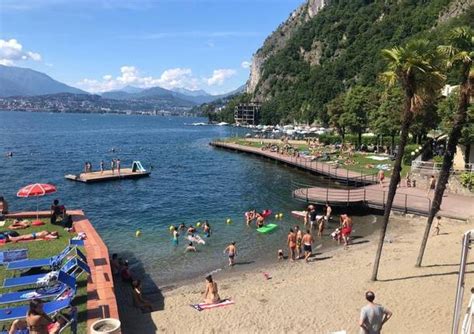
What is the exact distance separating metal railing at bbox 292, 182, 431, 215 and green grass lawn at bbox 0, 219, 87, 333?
19.1m

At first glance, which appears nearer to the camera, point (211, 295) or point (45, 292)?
point (45, 292)

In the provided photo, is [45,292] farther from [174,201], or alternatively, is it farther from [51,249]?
[174,201]

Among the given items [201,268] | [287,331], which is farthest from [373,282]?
[201,268]

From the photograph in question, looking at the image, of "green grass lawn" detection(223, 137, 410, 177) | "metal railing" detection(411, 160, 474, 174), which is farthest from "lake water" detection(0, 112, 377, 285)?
"metal railing" detection(411, 160, 474, 174)

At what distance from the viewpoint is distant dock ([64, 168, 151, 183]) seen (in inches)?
1950

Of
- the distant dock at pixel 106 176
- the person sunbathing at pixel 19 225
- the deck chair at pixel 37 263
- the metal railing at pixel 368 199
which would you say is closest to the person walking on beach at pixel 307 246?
the metal railing at pixel 368 199

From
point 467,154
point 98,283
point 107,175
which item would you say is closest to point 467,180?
point 467,154

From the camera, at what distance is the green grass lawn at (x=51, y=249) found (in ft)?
44.4

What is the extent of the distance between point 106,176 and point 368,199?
98.9 feet

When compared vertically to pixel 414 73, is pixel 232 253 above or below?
below

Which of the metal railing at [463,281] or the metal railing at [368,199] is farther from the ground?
the metal railing at [463,281]

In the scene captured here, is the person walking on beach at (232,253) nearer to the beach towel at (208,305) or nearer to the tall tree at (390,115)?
the beach towel at (208,305)

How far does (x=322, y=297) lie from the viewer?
16766 millimetres

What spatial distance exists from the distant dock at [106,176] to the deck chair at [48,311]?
37658 millimetres
